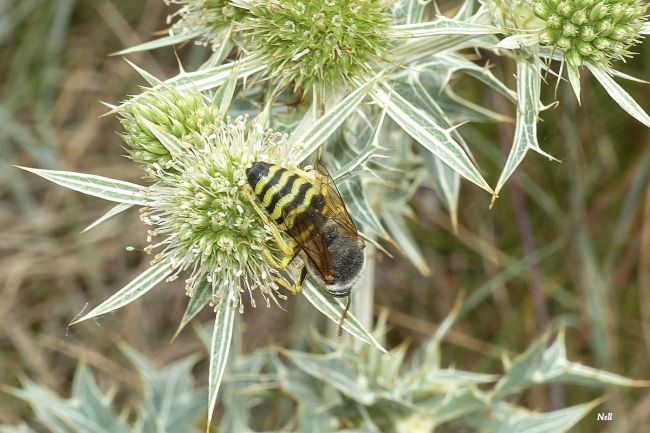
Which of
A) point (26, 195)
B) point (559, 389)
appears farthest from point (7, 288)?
point (559, 389)

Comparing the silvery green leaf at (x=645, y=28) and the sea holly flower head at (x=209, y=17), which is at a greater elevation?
the silvery green leaf at (x=645, y=28)

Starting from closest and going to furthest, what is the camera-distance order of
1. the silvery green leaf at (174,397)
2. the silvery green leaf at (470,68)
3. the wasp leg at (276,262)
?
the wasp leg at (276,262) < the silvery green leaf at (470,68) < the silvery green leaf at (174,397)

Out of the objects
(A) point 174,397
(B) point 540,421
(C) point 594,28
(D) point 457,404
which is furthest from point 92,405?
(C) point 594,28

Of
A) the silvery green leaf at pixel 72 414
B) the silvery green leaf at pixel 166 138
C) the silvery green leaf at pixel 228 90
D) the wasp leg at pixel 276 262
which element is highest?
the silvery green leaf at pixel 228 90

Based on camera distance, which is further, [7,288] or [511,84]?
[7,288]

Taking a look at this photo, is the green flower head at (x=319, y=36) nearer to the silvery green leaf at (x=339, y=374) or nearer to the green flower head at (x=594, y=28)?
the green flower head at (x=594, y=28)

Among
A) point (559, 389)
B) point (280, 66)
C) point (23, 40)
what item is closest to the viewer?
point (280, 66)

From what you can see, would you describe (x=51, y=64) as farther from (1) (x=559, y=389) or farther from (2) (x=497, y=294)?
(1) (x=559, y=389)

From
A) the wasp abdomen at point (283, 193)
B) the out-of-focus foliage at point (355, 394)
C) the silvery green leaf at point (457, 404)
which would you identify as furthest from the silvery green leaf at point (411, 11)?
the silvery green leaf at point (457, 404)
